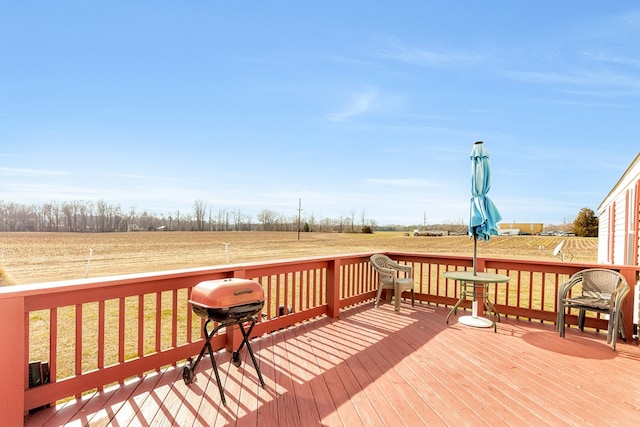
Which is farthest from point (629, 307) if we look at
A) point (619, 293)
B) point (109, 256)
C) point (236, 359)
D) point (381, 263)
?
point (109, 256)

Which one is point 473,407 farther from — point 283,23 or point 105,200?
point 105,200

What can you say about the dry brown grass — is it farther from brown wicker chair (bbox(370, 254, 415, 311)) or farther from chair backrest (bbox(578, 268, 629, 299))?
chair backrest (bbox(578, 268, 629, 299))

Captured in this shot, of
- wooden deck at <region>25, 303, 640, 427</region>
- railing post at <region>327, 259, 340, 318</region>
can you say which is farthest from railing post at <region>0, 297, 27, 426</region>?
A: railing post at <region>327, 259, 340, 318</region>

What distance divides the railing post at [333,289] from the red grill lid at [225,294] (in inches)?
84.9

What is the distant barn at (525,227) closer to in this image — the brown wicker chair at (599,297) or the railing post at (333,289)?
the brown wicker chair at (599,297)

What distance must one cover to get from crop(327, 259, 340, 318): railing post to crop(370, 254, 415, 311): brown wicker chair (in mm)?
810

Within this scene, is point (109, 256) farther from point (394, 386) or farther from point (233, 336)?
point (394, 386)

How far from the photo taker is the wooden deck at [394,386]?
2.13 metres

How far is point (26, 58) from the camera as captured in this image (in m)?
12.3

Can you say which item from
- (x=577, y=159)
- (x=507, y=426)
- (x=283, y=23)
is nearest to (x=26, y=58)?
(x=283, y=23)

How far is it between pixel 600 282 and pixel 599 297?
26 centimetres

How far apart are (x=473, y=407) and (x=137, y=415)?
2.28 metres

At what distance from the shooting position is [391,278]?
5.01 meters

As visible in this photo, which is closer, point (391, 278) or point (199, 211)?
point (391, 278)
